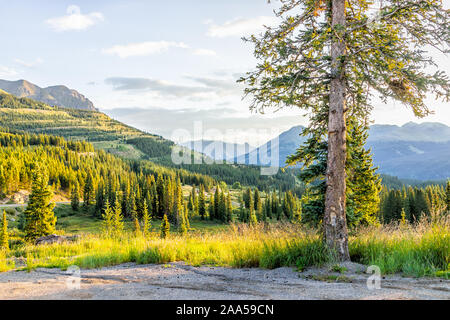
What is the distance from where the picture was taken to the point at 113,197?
339 feet

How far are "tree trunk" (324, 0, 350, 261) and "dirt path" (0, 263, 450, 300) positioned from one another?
1426 millimetres

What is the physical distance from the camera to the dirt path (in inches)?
203

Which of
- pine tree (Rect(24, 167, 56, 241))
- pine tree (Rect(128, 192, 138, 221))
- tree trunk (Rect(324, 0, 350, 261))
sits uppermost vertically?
tree trunk (Rect(324, 0, 350, 261))

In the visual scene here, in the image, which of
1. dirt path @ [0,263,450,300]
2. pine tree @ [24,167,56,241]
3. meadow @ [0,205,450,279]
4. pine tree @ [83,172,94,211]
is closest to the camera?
dirt path @ [0,263,450,300]

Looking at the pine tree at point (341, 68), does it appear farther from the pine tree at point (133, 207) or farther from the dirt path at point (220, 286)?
the pine tree at point (133, 207)

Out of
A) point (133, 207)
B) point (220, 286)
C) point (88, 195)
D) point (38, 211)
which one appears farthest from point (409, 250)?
point (88, 195)

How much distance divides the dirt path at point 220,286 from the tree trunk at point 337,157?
143 centimetres

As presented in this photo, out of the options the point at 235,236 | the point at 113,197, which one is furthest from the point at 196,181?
the point at 235,236

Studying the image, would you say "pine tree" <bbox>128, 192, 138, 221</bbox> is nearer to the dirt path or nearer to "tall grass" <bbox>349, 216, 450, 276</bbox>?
the dirt path

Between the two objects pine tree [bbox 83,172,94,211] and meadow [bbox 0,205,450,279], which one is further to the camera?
pine tree [bbox 83,172,94,211]

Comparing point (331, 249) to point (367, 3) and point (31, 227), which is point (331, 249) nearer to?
point (367, 3)

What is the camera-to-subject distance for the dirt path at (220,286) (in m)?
5.16

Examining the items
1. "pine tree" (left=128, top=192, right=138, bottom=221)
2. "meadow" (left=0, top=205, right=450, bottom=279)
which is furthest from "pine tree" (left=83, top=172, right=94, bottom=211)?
"meadow" (left=0, top=205, right=450, bottom=279)
